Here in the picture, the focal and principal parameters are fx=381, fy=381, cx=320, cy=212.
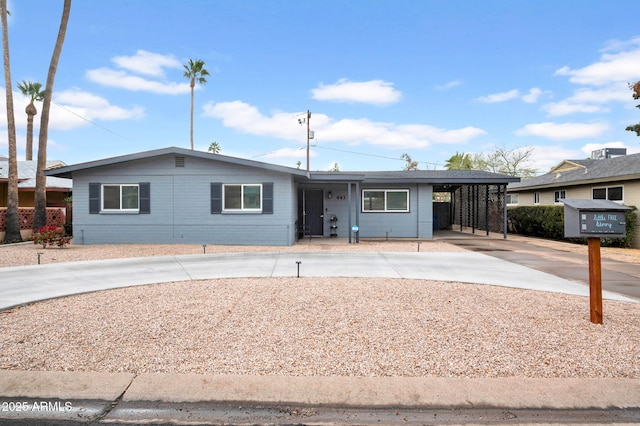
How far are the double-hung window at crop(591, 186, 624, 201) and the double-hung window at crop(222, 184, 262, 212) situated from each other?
14.7m

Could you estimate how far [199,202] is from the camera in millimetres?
14328

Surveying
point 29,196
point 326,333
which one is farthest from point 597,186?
point 29,196

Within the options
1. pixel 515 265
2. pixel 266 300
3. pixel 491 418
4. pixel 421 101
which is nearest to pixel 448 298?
pixel 266 300

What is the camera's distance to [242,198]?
14336mm

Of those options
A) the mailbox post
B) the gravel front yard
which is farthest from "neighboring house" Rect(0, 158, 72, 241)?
the mailbox post

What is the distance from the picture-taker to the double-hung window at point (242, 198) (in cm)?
1427

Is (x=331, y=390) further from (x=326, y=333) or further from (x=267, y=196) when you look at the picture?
(x=267, y=196)

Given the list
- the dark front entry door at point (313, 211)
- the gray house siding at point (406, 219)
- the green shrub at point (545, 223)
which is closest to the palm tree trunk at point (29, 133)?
the dark front entry door at point (313, 211)

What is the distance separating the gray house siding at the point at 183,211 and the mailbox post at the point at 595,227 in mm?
10274

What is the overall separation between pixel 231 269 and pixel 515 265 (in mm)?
7276

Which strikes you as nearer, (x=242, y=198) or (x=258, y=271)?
(x=258, y=271)

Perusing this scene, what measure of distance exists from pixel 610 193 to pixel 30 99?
1886 inches

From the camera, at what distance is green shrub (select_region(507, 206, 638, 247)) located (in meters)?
14.8

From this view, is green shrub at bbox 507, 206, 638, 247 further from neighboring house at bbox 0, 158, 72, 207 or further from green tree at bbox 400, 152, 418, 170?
green tree at bbox 400, 152, 418, 170
